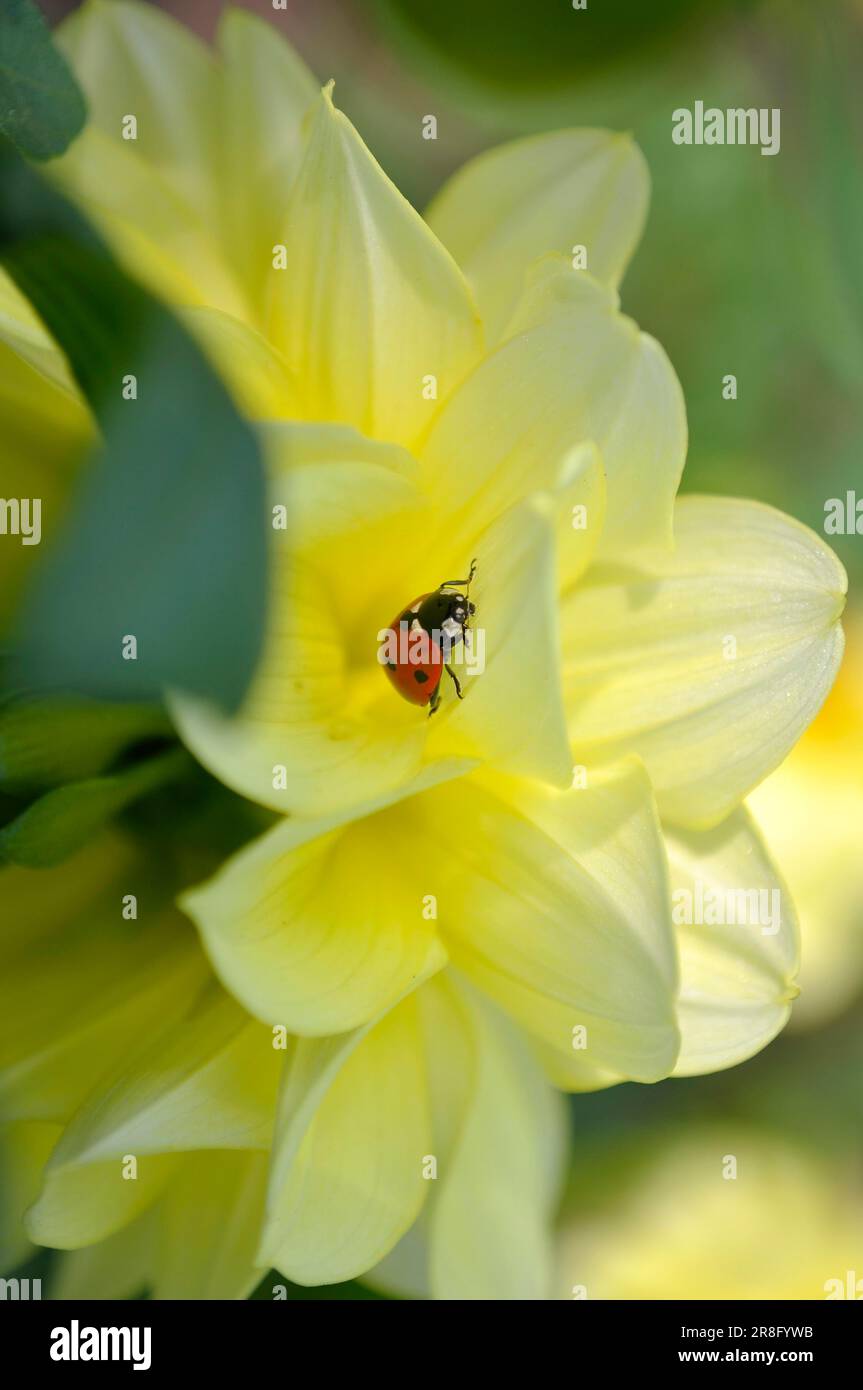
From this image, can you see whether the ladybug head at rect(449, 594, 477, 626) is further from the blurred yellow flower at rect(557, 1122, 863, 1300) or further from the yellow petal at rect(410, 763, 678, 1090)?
the blurred yellow flower at rect(557, 1122, 863, 1300)

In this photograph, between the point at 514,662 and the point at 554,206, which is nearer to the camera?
the point at 514,662

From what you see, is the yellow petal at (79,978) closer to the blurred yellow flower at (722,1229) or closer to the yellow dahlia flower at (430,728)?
the yellow dahlia flower at (430,728)

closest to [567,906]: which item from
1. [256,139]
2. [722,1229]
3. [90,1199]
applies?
[90,1199]

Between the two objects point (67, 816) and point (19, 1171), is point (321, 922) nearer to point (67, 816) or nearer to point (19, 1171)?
point (67, 816)

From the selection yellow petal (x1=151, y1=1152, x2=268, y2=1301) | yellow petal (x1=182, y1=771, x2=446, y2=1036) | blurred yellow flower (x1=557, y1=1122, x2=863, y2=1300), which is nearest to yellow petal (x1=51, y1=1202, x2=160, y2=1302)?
Answer: yellow petal (x1=151, y1=1152, x2=268, y2=1301)

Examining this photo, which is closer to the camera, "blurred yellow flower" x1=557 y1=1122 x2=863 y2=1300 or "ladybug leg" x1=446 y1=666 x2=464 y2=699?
"ladybug leg" x1=446 y1=666 x2=464 y2=699

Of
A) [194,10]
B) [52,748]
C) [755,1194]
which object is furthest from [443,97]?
[755,1194]
